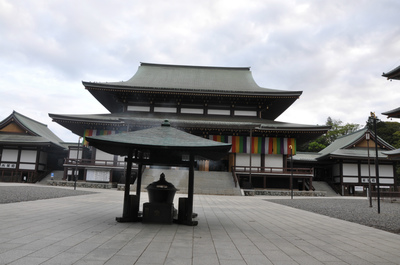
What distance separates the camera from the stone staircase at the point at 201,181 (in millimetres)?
21250

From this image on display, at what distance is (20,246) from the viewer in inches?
178

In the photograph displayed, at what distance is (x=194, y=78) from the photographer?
3173 cm

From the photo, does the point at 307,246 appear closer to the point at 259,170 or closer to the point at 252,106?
the point at 259,170

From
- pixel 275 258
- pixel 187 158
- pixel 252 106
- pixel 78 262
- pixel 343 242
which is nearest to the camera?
pixel 78 262

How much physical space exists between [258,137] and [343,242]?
19938mm

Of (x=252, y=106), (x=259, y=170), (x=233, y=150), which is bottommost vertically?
(x=259, y=170)

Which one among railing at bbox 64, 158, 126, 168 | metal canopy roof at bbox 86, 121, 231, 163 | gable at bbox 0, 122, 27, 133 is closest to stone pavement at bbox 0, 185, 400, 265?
metal canopy roof at bbox 86, 121, 231, 163

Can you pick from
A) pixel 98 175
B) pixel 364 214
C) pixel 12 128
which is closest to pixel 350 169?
pixel 364 214

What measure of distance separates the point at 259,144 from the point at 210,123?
5131 mm

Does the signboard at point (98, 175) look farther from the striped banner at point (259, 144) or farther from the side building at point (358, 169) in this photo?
the side building at point (358, 169)

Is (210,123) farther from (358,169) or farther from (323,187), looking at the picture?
(358,169)

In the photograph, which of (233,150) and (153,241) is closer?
(153,241)

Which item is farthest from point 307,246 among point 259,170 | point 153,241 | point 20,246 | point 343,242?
point 259,170

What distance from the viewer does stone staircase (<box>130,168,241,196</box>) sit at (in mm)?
21250
